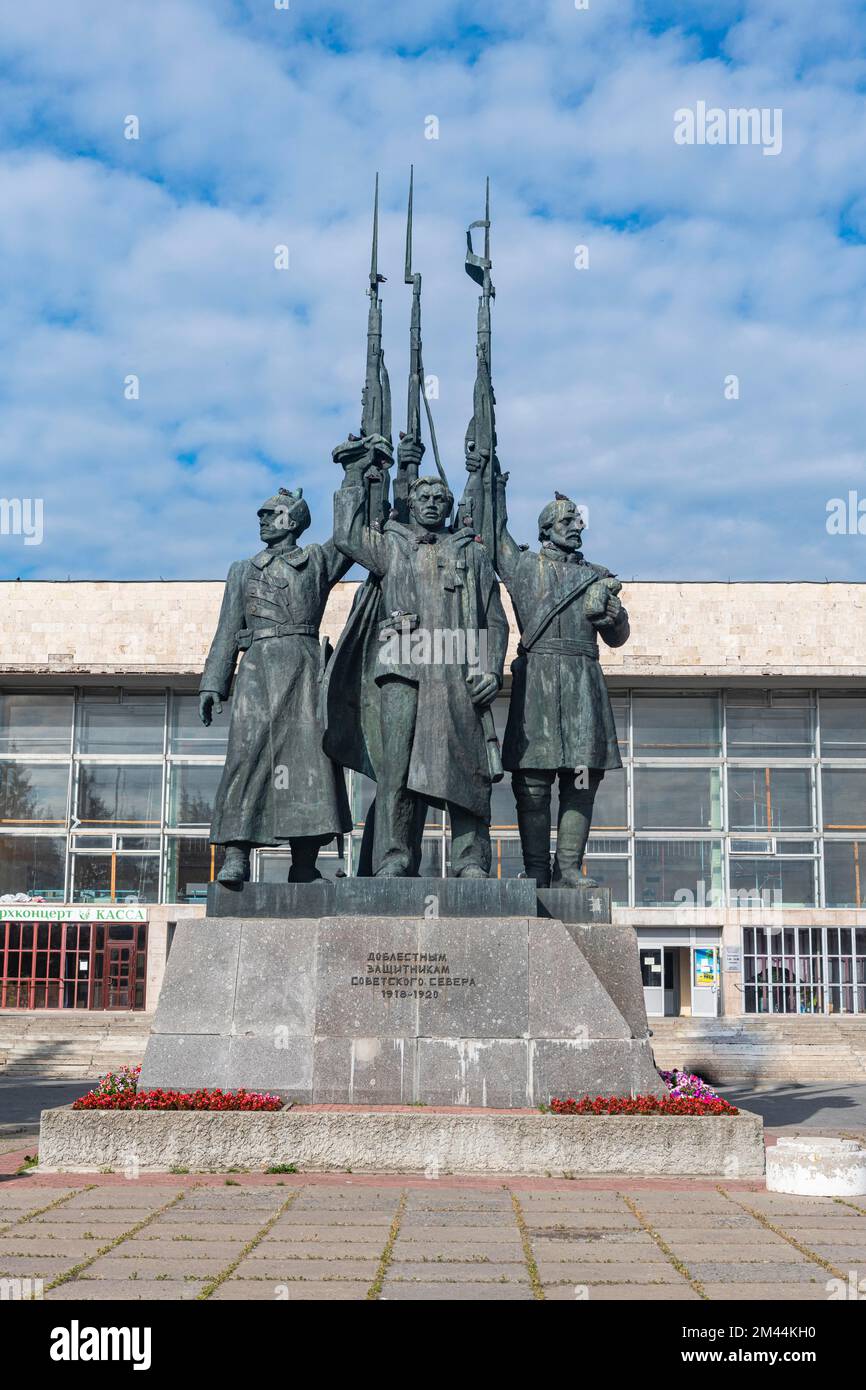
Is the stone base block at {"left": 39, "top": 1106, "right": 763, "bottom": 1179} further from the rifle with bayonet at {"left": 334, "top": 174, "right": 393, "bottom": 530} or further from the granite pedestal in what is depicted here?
the rifle with bayonet at {"left": 334, "top": 174, "right": 393, "bottom": 530}

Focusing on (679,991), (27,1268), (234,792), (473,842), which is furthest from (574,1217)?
(679,991)

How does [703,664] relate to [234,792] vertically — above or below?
above

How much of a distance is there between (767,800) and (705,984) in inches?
212

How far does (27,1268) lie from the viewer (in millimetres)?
6164

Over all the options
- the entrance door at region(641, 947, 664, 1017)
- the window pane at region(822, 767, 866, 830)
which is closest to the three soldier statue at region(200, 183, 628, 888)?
the entrance door at region(641, 947, 664, 1017)

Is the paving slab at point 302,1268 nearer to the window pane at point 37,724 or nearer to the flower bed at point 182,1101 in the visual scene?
the flower bed at point 182,1101

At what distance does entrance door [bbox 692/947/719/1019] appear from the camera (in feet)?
123

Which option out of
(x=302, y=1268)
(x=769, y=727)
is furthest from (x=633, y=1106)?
(x=769, y=727)

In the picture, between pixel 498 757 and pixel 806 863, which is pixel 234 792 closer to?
pixel 498 757

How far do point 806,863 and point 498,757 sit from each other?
30.6 meters

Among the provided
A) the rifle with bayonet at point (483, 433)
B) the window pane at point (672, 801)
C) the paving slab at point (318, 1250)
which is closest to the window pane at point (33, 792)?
the window pane at point (672, 801)

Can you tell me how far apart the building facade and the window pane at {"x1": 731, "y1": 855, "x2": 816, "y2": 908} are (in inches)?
1.8

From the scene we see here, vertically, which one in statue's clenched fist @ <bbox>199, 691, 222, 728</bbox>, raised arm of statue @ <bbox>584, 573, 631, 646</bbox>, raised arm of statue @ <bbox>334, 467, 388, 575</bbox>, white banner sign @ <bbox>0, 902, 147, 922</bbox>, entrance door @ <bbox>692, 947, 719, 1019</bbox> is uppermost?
raised arm of statue @ <bbox>334, 467, 388, 575</bbox>

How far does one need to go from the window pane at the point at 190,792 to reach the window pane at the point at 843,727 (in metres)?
16.7
